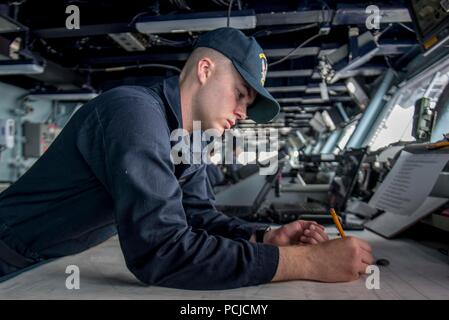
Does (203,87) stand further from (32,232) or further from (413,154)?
(413,154)

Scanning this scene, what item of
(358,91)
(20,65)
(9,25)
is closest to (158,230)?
(9,25)

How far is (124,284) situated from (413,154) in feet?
4.68

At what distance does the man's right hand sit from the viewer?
90 centimetres

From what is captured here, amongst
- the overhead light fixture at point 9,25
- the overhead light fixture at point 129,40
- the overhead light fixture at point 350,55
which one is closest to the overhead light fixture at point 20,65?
the overhead light fixture at point 9,25

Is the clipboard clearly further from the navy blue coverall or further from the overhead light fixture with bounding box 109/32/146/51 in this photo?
the overhead light fixture with bounding box 109/32/146/51

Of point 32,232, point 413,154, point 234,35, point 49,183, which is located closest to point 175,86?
point 234,35

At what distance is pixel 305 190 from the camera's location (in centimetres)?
317

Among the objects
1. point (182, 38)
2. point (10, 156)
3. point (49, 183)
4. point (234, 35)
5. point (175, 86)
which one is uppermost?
point (182, 38)

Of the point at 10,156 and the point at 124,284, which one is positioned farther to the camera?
the point at 10,156

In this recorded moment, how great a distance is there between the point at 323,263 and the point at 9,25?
11.4 feet

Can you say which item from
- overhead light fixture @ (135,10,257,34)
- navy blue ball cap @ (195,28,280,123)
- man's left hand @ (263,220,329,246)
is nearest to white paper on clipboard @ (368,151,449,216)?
man's left hand @ (263,220,329,246)

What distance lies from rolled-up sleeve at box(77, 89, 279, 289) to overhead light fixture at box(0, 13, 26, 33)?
116 inches

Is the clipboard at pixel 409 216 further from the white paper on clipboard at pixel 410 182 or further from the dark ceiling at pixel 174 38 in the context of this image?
the dark ceiling at pixel 174 38

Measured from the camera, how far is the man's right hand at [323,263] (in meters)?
0.90
